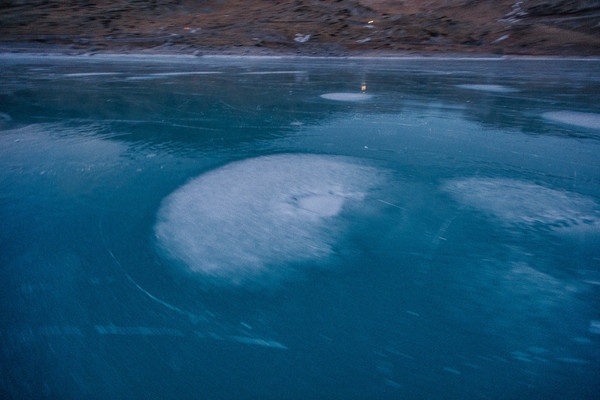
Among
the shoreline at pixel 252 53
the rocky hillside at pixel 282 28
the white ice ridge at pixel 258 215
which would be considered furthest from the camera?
the rocky hillside at pixel 282 28

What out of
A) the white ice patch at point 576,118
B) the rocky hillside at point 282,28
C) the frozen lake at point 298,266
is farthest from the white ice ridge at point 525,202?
the rocky hillside at point 282,28

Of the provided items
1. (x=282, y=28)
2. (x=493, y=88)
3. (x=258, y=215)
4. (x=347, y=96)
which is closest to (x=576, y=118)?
(x=493, y=88)

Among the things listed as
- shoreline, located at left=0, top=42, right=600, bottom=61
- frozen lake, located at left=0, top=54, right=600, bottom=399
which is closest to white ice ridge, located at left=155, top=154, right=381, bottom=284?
frozen lake, located at left=0, top=54, right=600, bottom=399

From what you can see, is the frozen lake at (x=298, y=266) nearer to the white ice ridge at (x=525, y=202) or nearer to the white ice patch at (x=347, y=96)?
the white ice ridge at (x=525, y=202)

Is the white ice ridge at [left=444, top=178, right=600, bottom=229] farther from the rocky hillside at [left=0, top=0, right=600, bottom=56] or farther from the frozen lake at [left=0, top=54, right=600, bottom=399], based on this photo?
the rocky hillside at [left=0, top=0, right=600, bottom=56]

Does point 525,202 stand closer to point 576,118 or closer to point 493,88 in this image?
point 576,118
